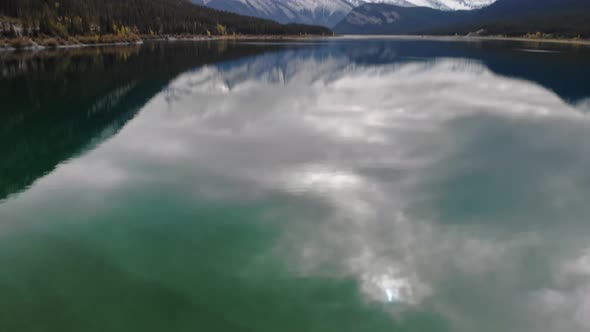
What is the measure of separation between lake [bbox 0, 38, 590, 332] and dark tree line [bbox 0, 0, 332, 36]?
2838 inches

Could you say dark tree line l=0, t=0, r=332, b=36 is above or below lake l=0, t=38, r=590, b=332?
above

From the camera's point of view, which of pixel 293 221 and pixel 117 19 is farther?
pixel 117 19

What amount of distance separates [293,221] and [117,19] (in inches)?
5171

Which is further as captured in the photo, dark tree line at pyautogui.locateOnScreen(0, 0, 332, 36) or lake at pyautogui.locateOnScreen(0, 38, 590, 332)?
dark tree line at pyautogui.locateOnScreen(0, 0, 332, 36)

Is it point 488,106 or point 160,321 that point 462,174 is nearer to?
point 160,321

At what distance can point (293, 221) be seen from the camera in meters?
10.1

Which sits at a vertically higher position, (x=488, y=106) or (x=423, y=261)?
(x=488, y=106)

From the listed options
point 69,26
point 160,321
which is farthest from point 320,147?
point 69,26

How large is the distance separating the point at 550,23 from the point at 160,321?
22824 centimetres

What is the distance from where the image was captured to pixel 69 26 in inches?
3450

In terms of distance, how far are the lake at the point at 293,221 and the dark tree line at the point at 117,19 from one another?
72.1 metres

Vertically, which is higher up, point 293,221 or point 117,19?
point 117,19

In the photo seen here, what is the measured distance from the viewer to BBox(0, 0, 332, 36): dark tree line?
79688 millimetres

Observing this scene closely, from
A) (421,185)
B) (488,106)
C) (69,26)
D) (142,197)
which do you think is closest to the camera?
(142,197)
